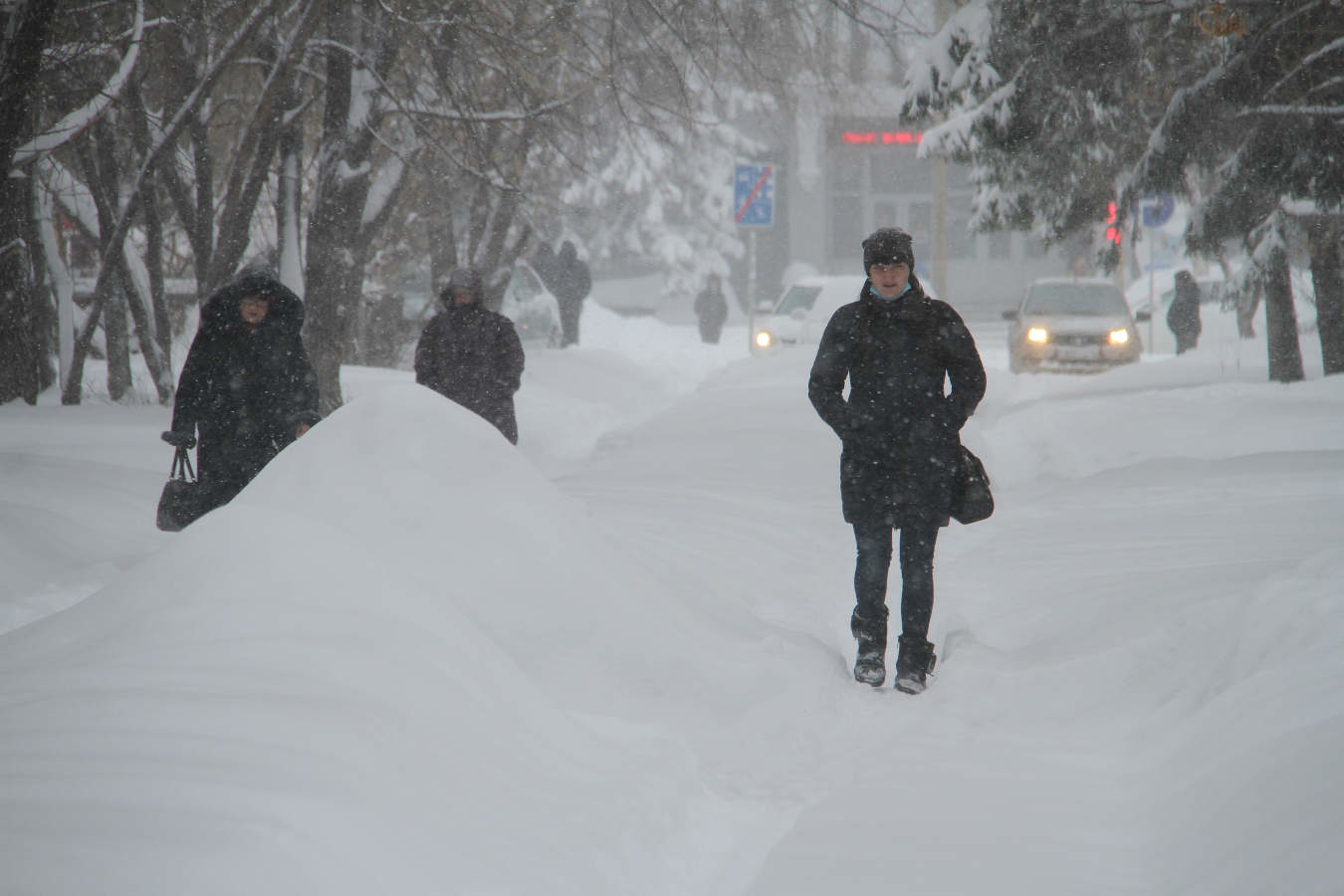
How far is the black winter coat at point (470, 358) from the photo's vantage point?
776cm

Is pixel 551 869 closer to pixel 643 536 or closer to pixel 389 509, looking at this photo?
pixel 389 509

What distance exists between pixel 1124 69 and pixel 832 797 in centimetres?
748

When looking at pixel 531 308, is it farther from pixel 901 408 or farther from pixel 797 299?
pixel 901 408

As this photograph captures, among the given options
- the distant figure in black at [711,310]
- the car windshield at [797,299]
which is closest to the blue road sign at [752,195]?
the car windshield at [797,299]

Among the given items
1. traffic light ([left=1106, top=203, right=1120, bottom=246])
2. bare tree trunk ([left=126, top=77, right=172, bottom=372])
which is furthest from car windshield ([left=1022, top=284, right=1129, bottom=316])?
bare tree trunk ([left=126, top=77, right=172, bottom=372])

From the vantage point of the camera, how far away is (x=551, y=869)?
2.86 meters

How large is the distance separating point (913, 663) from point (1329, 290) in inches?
398

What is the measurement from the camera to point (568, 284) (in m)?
22.7

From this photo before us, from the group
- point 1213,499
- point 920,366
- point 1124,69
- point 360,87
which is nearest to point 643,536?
point 920,366

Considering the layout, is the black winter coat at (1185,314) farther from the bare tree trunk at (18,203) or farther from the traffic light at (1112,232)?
the bare tree trunk at (18,203)

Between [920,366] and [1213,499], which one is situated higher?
[920,366]

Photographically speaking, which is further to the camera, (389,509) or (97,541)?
(97,541)

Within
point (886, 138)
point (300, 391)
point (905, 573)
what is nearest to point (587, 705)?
point (905, 573)

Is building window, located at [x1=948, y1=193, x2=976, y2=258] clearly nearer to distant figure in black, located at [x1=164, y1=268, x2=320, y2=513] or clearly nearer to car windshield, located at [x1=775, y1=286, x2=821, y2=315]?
car windshield, located at [x1=775, y1=286, x2=821, y2=315]
